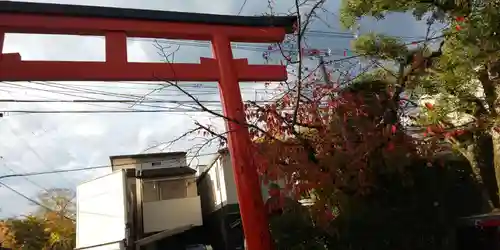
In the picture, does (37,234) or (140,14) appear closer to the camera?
(140,14)

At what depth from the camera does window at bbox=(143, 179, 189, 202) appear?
57.7ft

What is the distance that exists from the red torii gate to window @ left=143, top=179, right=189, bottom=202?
11.7m

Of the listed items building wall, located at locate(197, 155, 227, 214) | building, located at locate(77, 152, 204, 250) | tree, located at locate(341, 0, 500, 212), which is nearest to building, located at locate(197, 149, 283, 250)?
building wall, located at locate(197, 155, 227, 214)

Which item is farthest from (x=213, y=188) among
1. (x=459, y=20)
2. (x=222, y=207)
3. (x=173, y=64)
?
(x=459, y=20)

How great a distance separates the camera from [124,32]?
662 centimetres

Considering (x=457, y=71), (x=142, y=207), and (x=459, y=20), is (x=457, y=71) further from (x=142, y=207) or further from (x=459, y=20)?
(x=142, y=207)

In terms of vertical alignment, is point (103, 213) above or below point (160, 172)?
below

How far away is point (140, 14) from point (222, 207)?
11179 mm

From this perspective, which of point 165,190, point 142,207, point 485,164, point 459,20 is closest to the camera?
point 459,20

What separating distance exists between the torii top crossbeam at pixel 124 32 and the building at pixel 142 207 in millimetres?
7837

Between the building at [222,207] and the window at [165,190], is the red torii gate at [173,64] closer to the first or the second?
the building at [222,207]

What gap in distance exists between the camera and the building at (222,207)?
16.2 m

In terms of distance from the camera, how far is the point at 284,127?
5605 mm

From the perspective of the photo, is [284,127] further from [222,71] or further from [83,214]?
[83,214]
